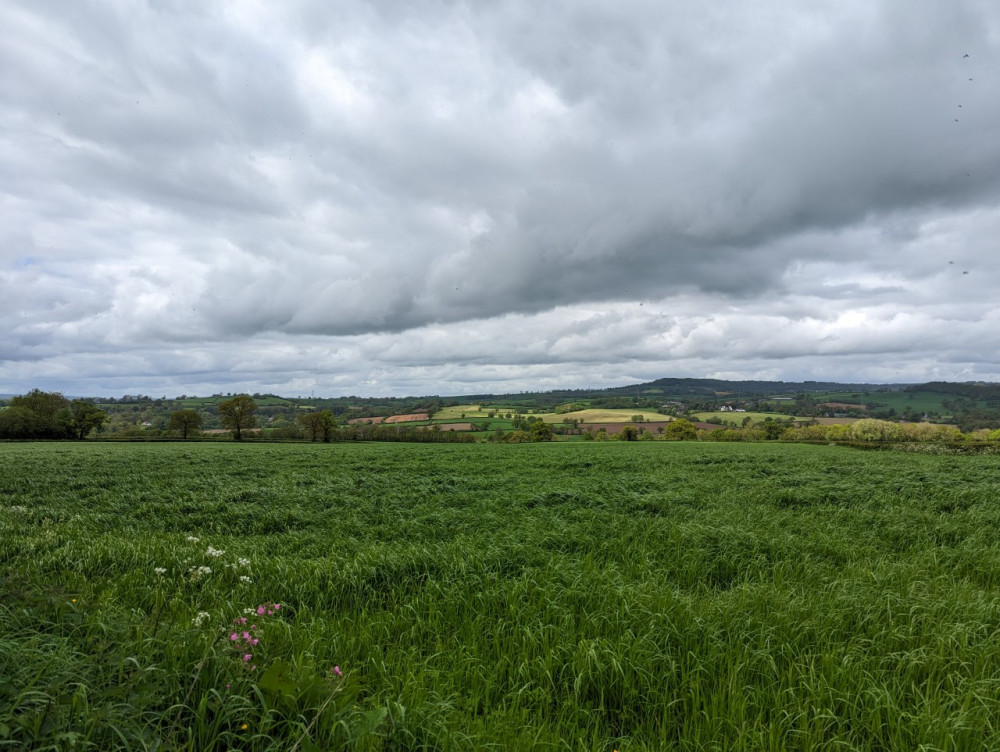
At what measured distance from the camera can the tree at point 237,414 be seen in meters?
72.1

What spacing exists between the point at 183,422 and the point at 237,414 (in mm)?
10329

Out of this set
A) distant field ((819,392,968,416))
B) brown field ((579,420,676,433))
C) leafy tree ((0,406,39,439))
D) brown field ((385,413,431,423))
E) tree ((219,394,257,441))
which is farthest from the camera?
distant field ((819,392,968,416))

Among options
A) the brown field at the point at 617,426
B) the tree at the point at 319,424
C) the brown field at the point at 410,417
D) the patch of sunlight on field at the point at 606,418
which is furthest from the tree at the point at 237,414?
the brown field at the point at 617,426

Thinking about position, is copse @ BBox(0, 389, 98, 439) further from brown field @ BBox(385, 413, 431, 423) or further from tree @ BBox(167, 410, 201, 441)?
brown field @ BBox(385, 413, 431, 423)

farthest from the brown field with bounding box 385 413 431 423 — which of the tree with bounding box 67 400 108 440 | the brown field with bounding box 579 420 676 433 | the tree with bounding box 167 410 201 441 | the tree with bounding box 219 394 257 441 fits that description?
the tree with bounding box 67 400 108 440

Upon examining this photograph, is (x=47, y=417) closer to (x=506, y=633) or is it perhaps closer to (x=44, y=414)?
(x=44, y=414)

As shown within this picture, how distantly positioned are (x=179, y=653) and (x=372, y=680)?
1.61m

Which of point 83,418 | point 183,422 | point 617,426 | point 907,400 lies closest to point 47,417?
point 83,418

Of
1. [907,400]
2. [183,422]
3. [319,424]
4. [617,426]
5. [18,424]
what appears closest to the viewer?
[18,424]

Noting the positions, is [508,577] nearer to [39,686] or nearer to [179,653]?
[179,653]

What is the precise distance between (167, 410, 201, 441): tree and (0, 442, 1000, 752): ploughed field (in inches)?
2968

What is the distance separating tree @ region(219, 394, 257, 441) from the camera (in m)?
72.1

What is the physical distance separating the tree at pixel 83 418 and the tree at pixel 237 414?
69.7 ft

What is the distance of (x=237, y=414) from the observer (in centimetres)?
7262
